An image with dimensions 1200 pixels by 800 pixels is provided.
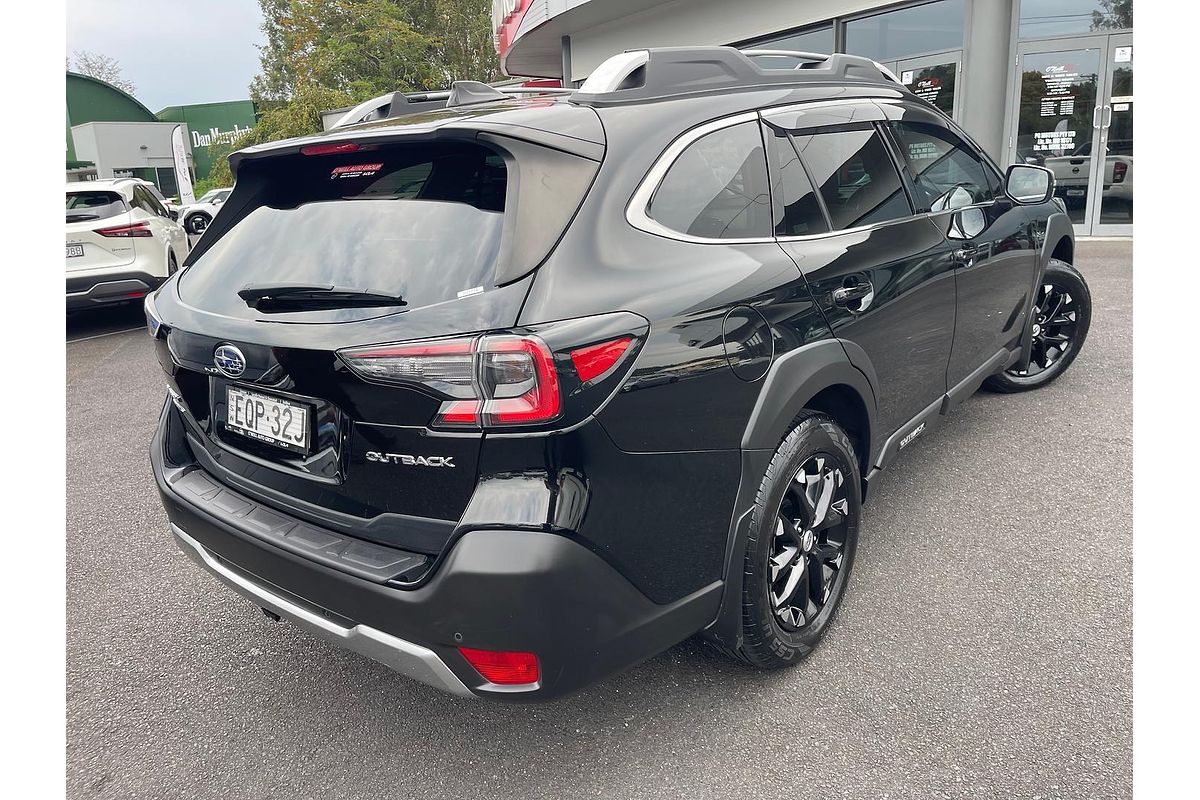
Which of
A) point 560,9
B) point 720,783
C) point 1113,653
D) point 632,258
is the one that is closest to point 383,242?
point 632,258

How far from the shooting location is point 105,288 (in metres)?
8.77

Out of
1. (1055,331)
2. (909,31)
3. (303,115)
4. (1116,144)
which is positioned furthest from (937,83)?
(303,115)

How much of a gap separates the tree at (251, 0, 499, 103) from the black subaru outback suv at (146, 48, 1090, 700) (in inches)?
1338

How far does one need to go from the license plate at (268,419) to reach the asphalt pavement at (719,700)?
938 mm

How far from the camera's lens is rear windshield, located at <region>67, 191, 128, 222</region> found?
8.73 m

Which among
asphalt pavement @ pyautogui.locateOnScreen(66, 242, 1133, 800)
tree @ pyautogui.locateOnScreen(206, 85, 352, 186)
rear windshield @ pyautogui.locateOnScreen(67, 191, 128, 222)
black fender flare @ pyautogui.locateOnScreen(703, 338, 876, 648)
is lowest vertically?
asphalt pavement @ pyautogui.locateOnScreen(66, 242, 1133, 800)

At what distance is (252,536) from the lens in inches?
83.7

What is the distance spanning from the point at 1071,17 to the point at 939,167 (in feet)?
30.4

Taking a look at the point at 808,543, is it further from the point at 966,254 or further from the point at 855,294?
the point at 966,254

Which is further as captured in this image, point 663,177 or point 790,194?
point 790,194

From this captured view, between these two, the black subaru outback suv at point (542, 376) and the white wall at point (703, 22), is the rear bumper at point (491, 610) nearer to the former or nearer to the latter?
the black subaru outback suv at point (542, 376)

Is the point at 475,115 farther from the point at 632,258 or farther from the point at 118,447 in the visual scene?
the point at 118,447

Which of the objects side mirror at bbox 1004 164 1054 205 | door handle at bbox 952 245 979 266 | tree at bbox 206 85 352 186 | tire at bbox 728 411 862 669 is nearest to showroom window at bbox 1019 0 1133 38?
side mirror at bbox 1004 164 1054 205

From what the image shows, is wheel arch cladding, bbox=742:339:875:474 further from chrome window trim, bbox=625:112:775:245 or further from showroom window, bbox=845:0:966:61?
showroom window, bbox=845:0:966:61
